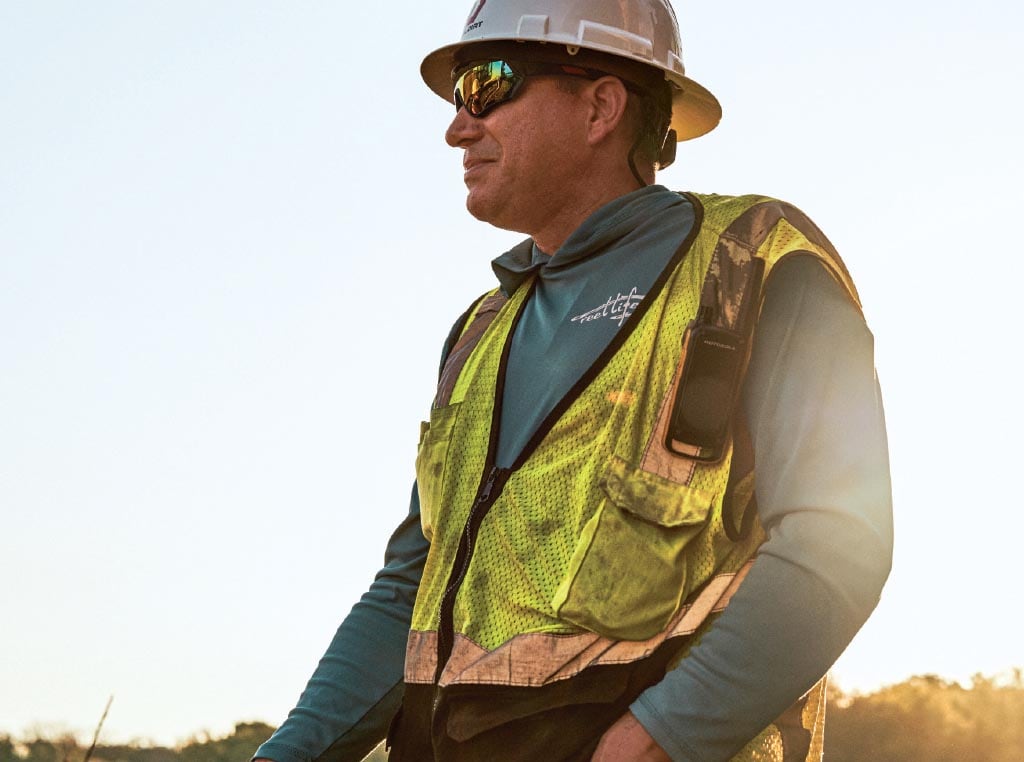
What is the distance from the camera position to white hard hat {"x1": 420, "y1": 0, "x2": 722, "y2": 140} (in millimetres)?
3988

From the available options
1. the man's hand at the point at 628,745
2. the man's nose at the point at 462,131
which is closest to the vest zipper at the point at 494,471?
the man's hand at the point at 628,745

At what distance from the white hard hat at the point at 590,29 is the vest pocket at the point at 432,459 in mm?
1070

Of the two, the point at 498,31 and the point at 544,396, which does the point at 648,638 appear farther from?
the point at 498,31

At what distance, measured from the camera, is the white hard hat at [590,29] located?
399 cm

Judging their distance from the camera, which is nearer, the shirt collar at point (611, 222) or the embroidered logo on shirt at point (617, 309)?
the embroidered logo on shirt at point (617, 309)

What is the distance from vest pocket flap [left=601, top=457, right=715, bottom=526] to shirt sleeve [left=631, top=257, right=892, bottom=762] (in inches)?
5.4

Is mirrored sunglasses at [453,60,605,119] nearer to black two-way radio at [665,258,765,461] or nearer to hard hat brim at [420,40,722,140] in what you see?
hard hat brim at [420,40,722,140]

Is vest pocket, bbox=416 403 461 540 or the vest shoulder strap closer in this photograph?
vest pocket, bbox=416 403 461 540

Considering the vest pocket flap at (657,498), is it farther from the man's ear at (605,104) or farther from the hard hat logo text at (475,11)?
the hard hat logo text at (475,11)

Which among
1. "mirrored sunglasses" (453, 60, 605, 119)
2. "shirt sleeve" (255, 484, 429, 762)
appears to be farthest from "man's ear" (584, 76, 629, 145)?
"shirt sleeve" (255, 484, 429, 762)

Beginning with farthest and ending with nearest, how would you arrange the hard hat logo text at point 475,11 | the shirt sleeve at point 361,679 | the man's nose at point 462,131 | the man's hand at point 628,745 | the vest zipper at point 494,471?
the hard hat logo text at point 475,11 < the man's nose at point 462,131 < the shirt sleeve at point 361,679 < the vest zipper at point 494,471 < the man's hand at point 628,745

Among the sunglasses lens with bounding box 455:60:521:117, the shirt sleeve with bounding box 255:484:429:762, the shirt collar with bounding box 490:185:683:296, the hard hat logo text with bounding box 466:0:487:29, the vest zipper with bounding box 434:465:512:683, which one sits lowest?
the shirt sleeve with bounding box 255:484:429:762

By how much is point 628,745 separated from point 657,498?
1.72 ft

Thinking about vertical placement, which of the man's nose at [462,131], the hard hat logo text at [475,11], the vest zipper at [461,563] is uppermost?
the hard hat logo text at [475,11]
